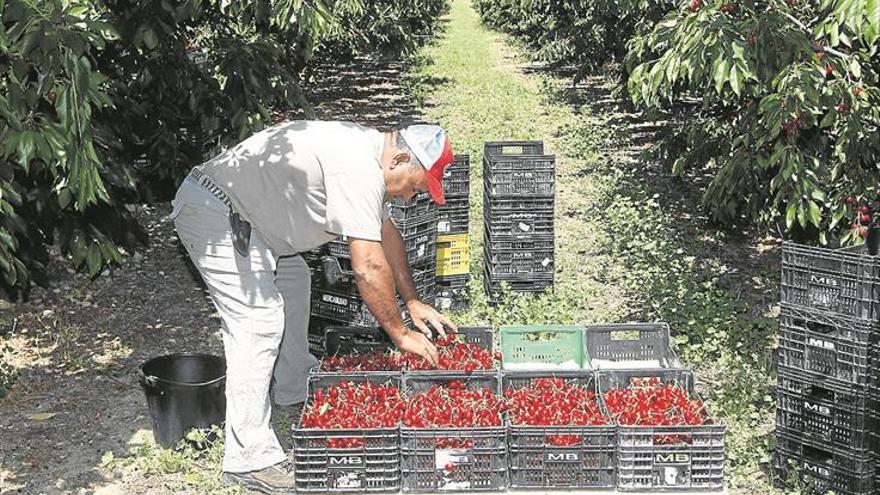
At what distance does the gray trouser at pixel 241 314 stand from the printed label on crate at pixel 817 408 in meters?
2.51

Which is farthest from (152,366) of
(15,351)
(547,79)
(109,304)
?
(547,79)

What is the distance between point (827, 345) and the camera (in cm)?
477

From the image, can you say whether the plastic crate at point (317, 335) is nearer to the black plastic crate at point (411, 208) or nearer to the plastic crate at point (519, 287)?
the black plastic crate at point (411, 208)

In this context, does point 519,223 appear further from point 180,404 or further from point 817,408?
point 817,408

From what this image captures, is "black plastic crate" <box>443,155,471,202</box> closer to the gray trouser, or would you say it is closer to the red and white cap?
the gray trouser

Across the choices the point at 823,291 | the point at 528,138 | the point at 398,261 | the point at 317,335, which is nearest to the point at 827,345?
the point at 823,291

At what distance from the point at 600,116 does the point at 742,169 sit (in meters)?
11.3

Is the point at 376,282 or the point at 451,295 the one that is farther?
the point at 451,295

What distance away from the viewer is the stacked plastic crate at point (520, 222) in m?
7.93

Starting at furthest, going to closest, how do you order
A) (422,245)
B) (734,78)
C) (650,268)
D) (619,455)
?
(650,268), (422,245), (734,78), (619,455)

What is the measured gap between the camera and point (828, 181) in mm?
6688

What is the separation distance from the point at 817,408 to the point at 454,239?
3.72 m

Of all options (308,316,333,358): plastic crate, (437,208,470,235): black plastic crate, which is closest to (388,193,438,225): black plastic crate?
(437,208,470,235): black plastic crate

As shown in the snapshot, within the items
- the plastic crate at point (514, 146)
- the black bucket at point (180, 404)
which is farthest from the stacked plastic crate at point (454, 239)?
the black bucket at point (180, 404)
